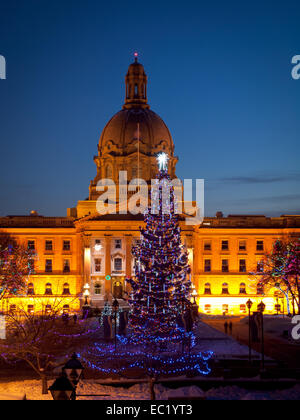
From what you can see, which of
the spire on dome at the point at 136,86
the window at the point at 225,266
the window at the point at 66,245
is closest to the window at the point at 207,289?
A: the window at the point at 225,266

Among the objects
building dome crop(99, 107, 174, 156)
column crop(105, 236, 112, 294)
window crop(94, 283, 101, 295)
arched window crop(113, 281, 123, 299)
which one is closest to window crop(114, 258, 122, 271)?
column crop(105, 236, 112, 294)

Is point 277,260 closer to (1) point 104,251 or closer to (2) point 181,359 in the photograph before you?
(1) point 104,251

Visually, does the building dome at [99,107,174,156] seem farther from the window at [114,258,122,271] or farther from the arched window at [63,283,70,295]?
the arched window at [63,283,70,295]

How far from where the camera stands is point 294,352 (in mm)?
41344

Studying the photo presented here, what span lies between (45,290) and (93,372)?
170 feet

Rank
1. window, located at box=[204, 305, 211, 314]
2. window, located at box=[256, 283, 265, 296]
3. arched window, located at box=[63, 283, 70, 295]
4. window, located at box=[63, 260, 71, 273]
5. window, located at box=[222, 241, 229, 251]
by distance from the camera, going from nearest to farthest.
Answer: window, located at box=[256, 283, 265, 296] → window, located at box=[204, 305, 211, 314] → arched window, located at box=[63, 283, 70, 295] → window, located at box=[63, 260, 71, 273] → window, located at box=[222, 241, 229, 251]

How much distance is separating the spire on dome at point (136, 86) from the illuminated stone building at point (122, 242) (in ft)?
12.3

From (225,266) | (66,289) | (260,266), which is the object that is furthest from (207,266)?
(66,289)

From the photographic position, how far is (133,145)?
92.0 metres

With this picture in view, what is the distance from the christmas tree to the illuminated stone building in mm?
38095

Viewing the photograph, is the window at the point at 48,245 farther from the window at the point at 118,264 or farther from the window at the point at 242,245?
the window at the point at 242,245

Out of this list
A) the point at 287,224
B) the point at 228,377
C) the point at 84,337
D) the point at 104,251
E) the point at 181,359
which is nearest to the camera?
the point at 228,377

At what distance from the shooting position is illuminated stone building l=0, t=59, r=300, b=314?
7856cm
